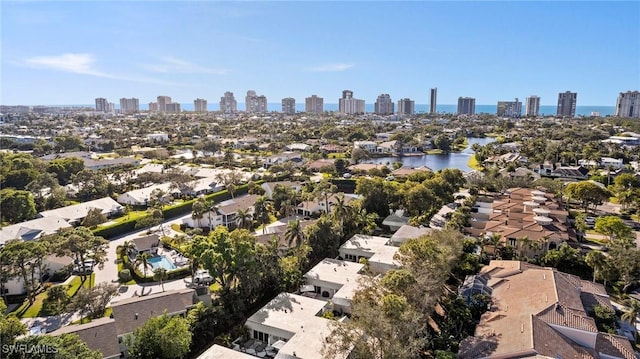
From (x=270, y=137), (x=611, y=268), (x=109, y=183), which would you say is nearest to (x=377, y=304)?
(x=611, y=268)

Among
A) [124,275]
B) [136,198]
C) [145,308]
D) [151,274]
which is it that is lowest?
[151,274]

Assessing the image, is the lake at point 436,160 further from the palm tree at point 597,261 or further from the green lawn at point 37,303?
the green lawn at point 37,303

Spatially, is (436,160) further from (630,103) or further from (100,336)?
(630,103)

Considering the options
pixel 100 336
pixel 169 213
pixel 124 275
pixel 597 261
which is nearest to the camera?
pixel 100 336

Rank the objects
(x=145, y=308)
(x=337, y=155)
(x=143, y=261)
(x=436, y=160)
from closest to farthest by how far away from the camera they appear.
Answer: (x=145, y=308), (x=143, y=261), (x=337, y=155), (x=436, y=160)

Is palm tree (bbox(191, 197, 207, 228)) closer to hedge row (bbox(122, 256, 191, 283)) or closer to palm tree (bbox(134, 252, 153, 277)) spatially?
hedge row (bbox(122, 256, 191, 283))

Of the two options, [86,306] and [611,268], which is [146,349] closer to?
[86,306]

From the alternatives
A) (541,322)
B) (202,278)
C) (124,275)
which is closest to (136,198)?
(124,275)
